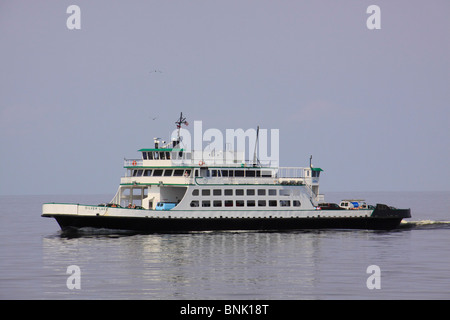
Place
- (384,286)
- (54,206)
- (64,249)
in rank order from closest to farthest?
(384,286)
(64,249)
(54,206)

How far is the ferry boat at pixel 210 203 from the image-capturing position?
51188 mm

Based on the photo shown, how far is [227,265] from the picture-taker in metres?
37.5

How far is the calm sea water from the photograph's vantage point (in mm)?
30344

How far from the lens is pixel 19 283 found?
106ft

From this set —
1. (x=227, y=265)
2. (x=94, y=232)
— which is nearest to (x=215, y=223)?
(x=94, y=232)

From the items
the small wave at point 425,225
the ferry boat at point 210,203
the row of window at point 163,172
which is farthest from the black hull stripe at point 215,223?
Result: the small wave at point 425,225

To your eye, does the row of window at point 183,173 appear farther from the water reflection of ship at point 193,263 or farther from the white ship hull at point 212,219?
the water reflection of ship at point 193,263

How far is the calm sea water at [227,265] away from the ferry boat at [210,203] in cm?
111

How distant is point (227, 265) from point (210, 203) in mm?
16251

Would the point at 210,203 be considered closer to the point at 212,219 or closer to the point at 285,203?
the point at 212,219

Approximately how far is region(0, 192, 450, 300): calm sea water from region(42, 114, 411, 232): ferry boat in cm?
111
